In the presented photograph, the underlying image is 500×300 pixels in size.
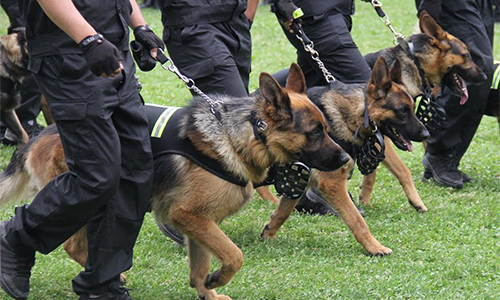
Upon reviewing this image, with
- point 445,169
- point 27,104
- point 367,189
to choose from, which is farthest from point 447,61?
point 27,104

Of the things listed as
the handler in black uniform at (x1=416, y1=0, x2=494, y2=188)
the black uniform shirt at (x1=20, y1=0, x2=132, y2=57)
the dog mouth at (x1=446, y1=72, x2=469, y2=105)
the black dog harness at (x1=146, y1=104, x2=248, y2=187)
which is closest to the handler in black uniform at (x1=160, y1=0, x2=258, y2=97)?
the black dog harness at (x1=146, y1=104, x2=248, y2=187)

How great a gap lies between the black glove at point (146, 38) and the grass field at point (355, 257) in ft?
4.82

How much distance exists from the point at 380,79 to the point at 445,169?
2.09m

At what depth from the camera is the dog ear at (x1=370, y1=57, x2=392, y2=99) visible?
5.25m

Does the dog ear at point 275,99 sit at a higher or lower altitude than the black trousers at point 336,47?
higher

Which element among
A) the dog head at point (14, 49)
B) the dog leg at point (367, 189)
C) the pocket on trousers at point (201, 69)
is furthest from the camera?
the dog head at point (14, 49)

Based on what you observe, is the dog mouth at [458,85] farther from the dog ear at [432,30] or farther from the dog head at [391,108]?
the dog head at [391,108]

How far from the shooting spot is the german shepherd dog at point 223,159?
417cm

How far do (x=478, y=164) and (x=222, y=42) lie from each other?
3826mm

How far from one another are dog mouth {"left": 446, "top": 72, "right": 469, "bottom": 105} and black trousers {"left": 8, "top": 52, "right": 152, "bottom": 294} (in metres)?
3.64

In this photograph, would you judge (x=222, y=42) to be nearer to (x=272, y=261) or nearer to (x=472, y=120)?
(x=272, y=261)

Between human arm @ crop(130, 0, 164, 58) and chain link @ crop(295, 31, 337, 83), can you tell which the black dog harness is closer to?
human arm @ crop(130, 0, 164, 58)

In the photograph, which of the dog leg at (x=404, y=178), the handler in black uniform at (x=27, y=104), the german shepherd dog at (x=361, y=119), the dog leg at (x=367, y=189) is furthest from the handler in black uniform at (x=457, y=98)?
the handler in black uniform at (x=27, y=104)

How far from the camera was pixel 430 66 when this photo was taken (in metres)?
6.49
